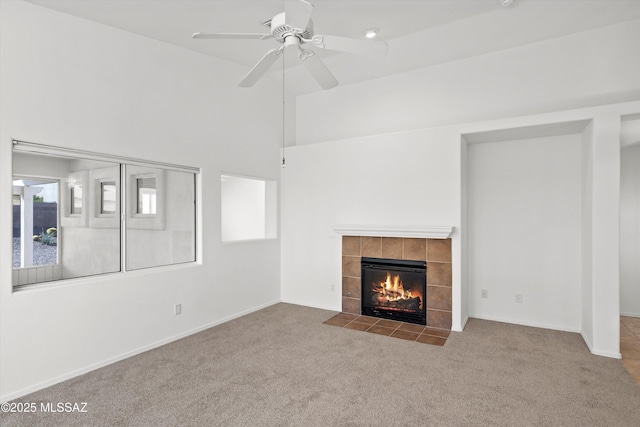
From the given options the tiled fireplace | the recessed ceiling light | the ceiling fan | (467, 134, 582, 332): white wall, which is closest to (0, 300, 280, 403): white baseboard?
the tiled fireplace

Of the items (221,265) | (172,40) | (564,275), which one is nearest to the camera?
(172,40)

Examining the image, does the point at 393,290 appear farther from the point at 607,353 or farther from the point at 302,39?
the point at 302,39

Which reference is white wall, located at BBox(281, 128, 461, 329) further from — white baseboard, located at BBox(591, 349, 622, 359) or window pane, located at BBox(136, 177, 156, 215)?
window pane, located at BBox(136, 177, 156, 215)

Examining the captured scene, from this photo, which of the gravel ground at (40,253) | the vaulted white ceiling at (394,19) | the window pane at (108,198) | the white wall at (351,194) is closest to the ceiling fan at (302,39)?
the vaulted white ceiling at (394,19)

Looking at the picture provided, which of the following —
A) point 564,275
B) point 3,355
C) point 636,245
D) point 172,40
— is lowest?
point 3,355

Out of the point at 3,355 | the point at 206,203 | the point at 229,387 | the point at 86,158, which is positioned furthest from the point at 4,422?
the point at 206,203

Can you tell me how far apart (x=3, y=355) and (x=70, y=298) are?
56 cm

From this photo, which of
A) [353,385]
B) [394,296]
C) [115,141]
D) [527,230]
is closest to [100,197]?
[115,141]

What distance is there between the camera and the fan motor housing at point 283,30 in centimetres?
236

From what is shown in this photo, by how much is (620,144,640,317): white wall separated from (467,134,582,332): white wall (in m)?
1.35

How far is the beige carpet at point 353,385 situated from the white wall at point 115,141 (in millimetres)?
277

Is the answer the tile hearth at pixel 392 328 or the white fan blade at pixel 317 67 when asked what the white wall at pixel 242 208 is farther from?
the white fan blade at pixel 317 67

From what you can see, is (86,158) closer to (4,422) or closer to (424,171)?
(4,422)

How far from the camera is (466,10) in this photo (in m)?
3.34
